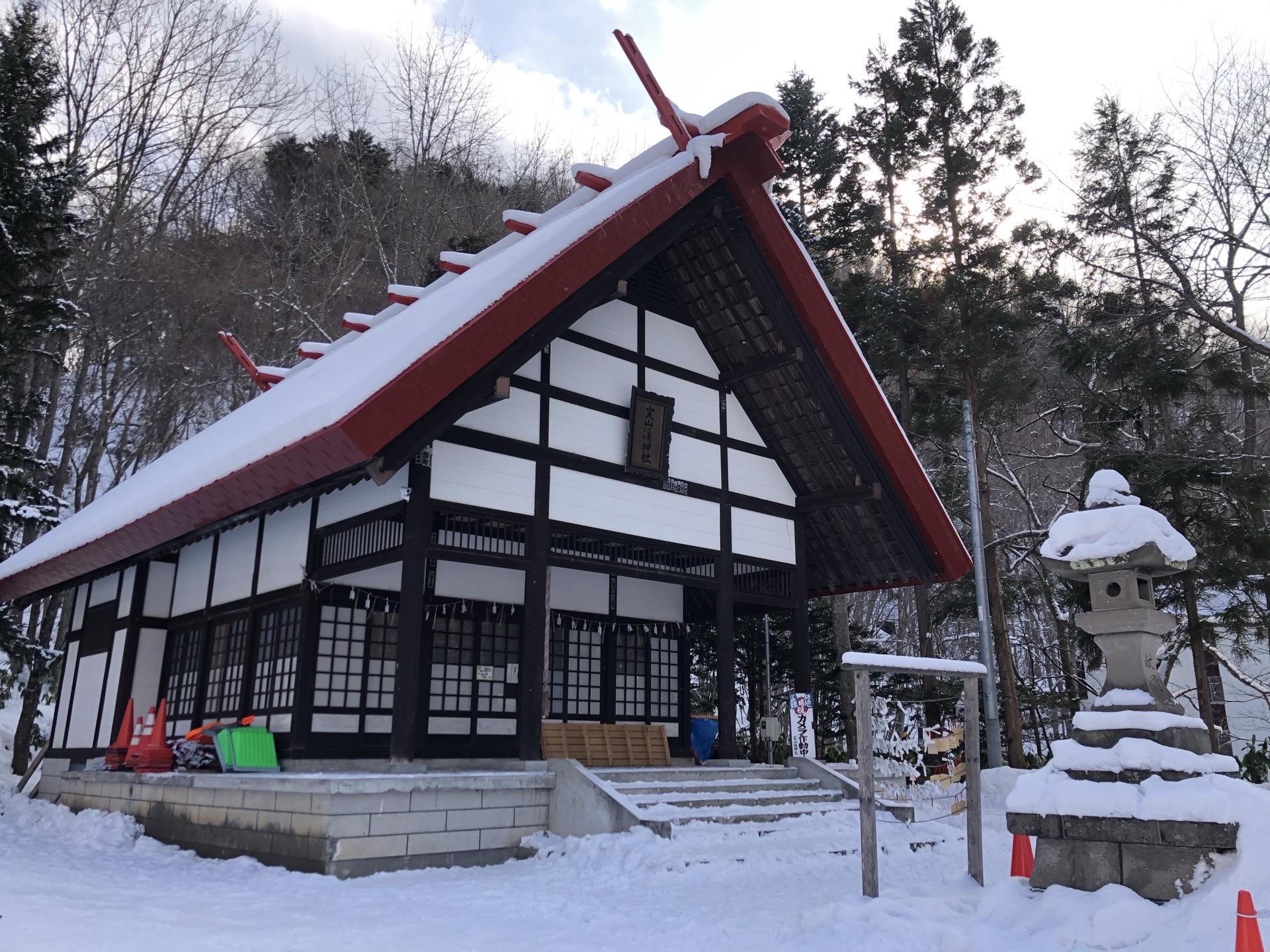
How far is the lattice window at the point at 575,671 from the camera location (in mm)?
13609


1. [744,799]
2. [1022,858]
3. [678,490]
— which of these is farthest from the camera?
[678,490]

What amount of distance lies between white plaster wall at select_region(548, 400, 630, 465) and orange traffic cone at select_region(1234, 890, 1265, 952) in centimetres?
808

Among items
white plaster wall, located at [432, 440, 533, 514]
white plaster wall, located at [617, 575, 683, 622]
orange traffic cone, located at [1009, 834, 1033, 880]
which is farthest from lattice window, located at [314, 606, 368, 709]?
orange traffic cone, located at [1009, 834, 1033, 880]

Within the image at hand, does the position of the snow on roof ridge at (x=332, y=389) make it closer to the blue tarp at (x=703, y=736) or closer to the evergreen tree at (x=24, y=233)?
the evergreen tree at (x=24, y=233)

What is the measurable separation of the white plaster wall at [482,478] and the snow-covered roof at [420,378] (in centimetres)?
133

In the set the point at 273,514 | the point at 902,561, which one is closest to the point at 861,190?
the point at 902,561

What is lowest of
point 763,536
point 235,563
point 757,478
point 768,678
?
point 768,678

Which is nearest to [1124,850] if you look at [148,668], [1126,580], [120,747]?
[1126,580]

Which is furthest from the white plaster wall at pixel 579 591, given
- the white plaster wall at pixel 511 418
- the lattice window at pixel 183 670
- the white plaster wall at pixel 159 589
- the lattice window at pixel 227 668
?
the white plaster wall at pixel 159 589

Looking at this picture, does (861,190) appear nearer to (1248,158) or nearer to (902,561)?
(1248,158)

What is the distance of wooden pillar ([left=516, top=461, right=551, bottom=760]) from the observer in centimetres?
1002

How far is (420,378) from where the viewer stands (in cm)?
855

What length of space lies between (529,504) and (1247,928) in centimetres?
777

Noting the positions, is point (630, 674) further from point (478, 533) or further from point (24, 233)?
point (24, 233)
